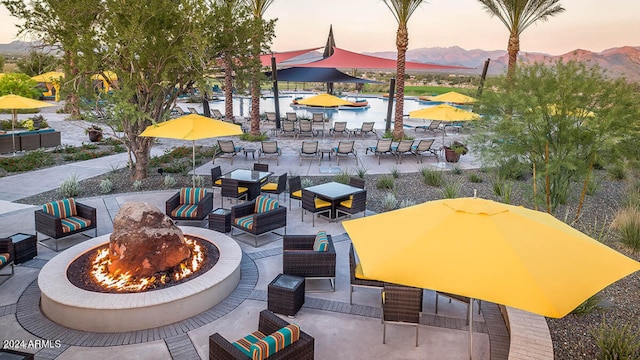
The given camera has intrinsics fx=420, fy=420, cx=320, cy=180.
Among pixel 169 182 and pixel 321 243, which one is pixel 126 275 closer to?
pixel 321 243

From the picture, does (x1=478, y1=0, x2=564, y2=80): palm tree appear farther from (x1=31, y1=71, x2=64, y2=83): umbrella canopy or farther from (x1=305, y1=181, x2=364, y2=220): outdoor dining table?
(x1=31, y1=71, x2=64, y2=83): umbrella canopy

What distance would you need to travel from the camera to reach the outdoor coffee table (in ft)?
18.8

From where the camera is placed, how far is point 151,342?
5152mm

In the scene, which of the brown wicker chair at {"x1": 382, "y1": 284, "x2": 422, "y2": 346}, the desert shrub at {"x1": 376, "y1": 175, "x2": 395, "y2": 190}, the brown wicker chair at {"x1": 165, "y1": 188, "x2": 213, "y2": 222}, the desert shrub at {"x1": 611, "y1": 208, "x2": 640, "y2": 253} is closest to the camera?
the brown wicker chair at {"x1": 382, "y1": 284, "x2": 422, "y2": 346}

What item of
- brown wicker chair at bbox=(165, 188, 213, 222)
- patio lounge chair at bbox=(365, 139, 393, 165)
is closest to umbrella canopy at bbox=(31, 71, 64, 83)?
brown wicker chair at bbox=(165, 188, 213, 222)

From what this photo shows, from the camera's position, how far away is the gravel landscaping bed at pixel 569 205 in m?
5.18

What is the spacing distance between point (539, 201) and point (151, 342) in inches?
326

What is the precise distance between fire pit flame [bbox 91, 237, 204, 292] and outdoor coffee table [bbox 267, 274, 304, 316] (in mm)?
1407

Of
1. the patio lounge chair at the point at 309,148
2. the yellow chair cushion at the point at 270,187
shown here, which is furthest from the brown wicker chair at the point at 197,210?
the patio lounge chair at the point at 309,148

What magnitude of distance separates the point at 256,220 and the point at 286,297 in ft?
8.21

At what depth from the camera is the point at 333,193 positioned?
9.45 meters

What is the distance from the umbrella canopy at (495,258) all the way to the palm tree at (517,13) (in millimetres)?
21354

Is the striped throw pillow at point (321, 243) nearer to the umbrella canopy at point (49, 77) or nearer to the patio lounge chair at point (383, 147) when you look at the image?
the umbrella canopy at point (49, 77)

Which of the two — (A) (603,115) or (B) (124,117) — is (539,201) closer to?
(A) (603,115)
